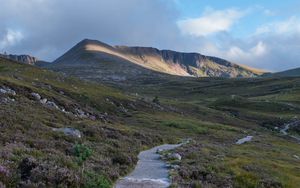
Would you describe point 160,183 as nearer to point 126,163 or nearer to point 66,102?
point 126,163

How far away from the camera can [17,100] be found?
58.5m

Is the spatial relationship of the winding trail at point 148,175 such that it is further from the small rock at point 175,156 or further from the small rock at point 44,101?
the small rock at point 44,101

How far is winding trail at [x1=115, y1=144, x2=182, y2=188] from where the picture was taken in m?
23.8

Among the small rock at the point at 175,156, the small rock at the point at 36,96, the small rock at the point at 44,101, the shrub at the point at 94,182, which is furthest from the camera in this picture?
the small rock at the point at 36,96

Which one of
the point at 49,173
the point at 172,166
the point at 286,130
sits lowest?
the point at 286,130

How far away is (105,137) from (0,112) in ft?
32.0

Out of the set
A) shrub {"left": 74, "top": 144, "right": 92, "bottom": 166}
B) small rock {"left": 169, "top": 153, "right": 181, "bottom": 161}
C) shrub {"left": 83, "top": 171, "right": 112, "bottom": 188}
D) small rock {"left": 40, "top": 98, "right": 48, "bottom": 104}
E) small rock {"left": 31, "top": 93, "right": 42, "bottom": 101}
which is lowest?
small rock {"left": 169, "top": 153, "right": 181, "bottom": 161}

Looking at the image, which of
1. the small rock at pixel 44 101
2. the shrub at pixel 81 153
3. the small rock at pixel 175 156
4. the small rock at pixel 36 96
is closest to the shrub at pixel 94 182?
the shrub at pixel 81 153

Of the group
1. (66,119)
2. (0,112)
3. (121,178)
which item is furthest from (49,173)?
(66,119)

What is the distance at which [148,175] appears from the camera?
27.7 m

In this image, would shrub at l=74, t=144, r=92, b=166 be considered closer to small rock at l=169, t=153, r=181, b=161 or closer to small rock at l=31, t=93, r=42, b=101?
small rock at l=169, t=153, r=181, b=161

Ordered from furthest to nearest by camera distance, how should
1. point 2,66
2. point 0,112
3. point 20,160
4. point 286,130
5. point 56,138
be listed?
point 286,130 < point 2,66 < point 0,112 < point 56,138 < point 20,160

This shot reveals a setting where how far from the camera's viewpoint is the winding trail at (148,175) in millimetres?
23797

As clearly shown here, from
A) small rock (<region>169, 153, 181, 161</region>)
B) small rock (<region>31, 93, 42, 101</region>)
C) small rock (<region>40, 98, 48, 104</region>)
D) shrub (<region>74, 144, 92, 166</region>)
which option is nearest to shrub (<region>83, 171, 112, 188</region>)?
shrub (<region>74, 144, 92, 166</region>)
